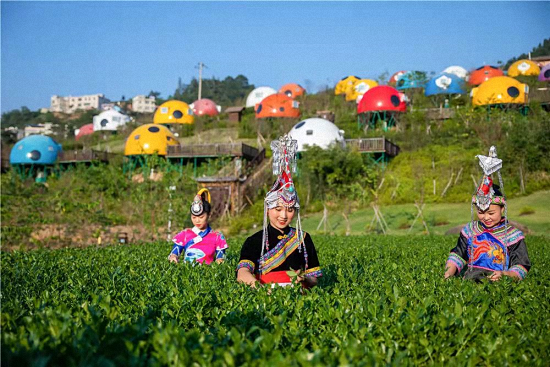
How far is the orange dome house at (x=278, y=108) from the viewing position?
4416 centimetres

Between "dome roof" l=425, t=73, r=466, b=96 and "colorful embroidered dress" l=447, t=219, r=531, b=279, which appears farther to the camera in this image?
"dome roof" l=425, t=73, r=466, b=96

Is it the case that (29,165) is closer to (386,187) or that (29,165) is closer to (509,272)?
(386,187)

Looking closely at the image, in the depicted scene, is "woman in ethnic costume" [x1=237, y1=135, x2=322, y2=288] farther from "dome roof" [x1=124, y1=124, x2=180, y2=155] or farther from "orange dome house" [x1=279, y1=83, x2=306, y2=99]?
"orange dome house" [x1=279, y1=83, x2=306, y2=99]

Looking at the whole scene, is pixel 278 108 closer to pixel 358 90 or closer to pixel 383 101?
pixel 383 101

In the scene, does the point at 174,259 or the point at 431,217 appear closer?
the point at 174,259

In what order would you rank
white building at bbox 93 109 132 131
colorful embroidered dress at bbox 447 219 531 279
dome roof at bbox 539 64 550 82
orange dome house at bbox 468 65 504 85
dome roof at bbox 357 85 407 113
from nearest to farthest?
A: colorful embroidered dress at bbox 447 219 531 279
dome roof at bbox 357 85 407 113
dome roof at bbox 539 64 550 82
orange dome house at bbox 468 65 504 85
white building at bbox 93 109 132 131

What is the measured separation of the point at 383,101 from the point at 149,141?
56.8ft

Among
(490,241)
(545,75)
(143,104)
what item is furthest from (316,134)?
(143,104)

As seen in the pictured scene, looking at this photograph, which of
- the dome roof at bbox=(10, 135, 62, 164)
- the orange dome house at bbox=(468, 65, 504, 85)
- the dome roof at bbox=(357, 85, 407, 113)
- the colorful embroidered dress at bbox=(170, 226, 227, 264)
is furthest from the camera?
the orange dome house at bbox=(468, 65, 504, 85)

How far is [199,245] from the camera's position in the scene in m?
8.21

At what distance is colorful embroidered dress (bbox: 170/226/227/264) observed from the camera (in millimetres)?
8180

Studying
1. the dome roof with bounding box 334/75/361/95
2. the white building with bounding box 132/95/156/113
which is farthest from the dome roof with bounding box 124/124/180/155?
the white building with bounding box 132/95/156/113

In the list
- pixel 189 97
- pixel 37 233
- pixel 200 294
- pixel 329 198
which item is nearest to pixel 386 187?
pixel 329 198

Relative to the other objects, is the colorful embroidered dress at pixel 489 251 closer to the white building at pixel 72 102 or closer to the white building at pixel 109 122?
the white building at pixel 109 122
